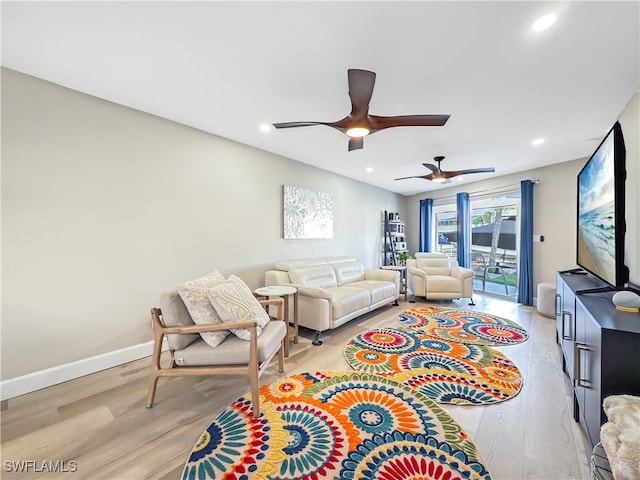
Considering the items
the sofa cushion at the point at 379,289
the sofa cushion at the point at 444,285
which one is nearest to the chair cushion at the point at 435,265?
the sofa cushion at the point at 444,285

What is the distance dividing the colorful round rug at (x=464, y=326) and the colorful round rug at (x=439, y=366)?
0.21m

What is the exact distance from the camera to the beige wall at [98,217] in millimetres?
1995

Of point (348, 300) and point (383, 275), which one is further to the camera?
point (383, 275)

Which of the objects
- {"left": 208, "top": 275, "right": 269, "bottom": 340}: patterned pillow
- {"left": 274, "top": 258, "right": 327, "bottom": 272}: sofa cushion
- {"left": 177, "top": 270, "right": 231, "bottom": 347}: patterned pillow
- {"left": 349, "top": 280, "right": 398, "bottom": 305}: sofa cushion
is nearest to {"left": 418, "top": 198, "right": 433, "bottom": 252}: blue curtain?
{"left": 349, "top": 280, "right": 398, "bottom": 305}: sofa cushion

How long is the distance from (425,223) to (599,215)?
459 cm

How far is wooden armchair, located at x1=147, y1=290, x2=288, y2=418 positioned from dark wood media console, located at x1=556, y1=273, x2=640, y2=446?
183 cm

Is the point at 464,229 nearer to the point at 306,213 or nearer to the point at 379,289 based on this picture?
the point at 379,289

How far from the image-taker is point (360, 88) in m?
1.69

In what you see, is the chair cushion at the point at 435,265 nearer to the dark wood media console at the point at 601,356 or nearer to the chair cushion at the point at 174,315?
the dark wood media console at the point at 601,356

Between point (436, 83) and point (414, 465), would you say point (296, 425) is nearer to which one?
point (414, 465)

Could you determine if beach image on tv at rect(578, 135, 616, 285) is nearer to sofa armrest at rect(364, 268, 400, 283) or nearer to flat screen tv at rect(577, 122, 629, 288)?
flat screen tv at rect(577, 122, 629, 288)

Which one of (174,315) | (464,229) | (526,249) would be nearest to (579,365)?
(174,315)

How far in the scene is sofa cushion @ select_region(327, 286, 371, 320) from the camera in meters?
3.12

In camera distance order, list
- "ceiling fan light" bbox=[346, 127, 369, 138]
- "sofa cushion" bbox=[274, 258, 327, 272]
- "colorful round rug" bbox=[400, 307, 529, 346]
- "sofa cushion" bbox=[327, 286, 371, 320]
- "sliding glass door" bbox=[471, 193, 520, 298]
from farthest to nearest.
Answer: "sliding glass door" bbox=[471, 193, 520, 298], "sofa cushion" bbox=[274, 258, 327, 272], "sofa cushion" bbox=[327, 286, 371, 320], "colorful round rug" bbox=[400, 307, 529, 346], "ceiling fan light" bbox=[346, 127, 369, 138]
